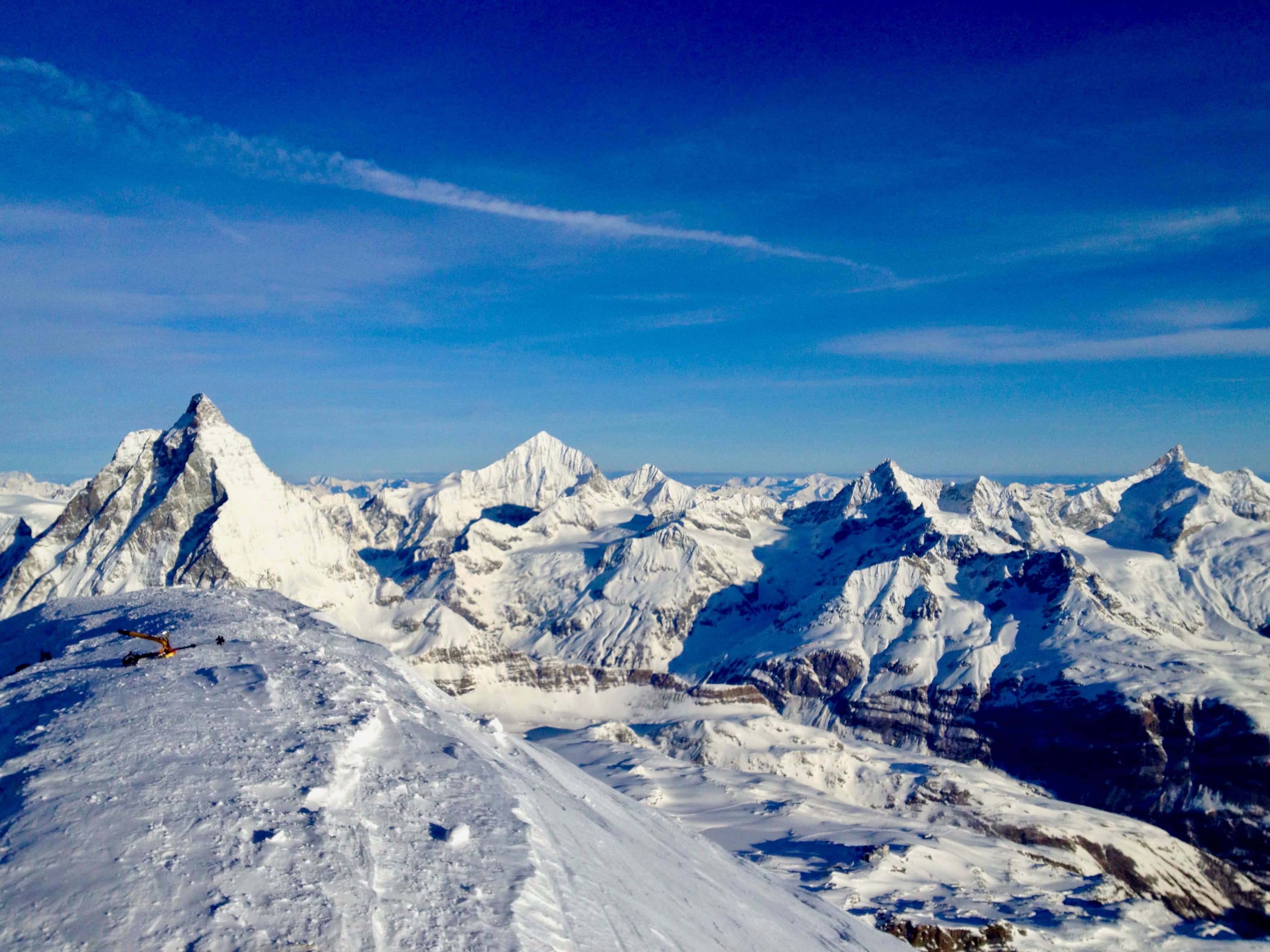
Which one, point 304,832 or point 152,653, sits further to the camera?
point 152,653

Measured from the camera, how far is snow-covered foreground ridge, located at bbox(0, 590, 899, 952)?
16.8 metres

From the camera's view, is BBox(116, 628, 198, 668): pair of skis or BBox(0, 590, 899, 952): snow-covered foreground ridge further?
BBox(116, 628, 198, 668): pair of skis

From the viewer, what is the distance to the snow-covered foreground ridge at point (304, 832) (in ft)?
55.2

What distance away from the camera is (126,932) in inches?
613

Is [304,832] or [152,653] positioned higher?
[152,653]

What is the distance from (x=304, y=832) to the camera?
20.0 metres

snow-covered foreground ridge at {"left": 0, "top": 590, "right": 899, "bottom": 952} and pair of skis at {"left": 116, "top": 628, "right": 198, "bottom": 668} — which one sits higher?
pair of skis at {"left": 116, "top": 628, "right": 198, "bottom": 668}

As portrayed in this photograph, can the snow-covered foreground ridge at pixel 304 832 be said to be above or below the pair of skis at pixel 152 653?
below

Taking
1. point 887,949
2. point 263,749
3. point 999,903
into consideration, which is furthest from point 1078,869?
point 263,749

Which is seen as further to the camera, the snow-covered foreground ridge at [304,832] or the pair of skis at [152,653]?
the pair of skis at [152,653]

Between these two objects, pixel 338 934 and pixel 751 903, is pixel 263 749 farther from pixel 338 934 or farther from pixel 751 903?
pixel 751 903

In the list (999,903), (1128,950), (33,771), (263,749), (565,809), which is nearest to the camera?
(33,771)

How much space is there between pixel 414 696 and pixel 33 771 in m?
17.2

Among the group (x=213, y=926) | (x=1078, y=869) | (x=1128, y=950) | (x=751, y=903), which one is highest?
(x=213, y=926)
